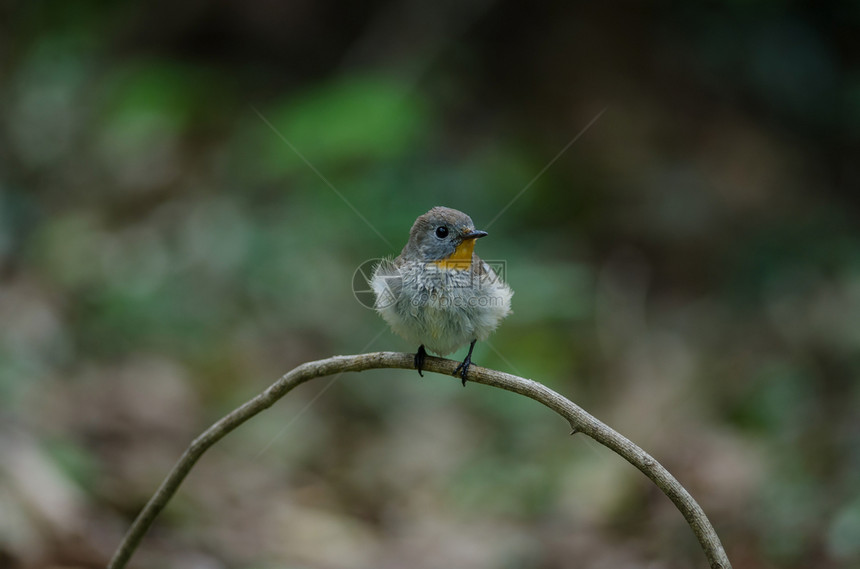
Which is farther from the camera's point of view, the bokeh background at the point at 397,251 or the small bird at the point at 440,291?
the bokeh background at the point at 397,251

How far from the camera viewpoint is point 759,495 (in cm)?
455

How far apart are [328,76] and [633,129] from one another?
11.3 feet

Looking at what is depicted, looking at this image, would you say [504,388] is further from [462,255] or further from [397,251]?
[397,251]

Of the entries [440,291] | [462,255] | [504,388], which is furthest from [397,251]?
[504,388]

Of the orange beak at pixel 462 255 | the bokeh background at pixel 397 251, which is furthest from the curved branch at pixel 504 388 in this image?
the bokeh background at pixel 397 251

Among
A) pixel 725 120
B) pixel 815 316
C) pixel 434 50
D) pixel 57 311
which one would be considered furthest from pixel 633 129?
pixel 57 311

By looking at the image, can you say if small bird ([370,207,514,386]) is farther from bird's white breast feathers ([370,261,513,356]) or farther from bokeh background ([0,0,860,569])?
bokeh background ([0,0,860,569])

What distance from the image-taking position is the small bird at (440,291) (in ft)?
9.68

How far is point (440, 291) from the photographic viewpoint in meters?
3.00

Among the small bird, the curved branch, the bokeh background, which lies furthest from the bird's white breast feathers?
the bokeh background

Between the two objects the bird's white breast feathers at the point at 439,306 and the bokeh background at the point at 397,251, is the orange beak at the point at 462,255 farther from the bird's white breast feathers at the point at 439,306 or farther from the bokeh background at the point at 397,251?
the bokeh background at the point at 397,251

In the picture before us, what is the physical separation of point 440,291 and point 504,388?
0.84 meters

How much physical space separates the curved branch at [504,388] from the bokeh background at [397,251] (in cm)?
178

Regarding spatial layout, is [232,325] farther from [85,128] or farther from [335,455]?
[85,128]
